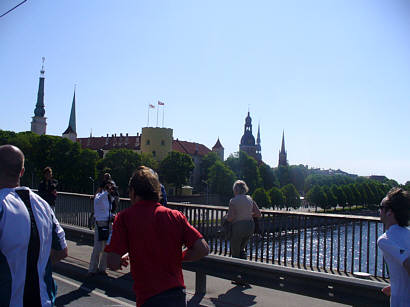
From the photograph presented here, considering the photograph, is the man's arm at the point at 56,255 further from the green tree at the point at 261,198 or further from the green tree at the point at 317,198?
the green tree at the point at 317,198

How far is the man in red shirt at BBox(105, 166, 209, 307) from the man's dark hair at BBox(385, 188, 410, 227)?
150 cm

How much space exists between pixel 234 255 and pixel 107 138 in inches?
5415

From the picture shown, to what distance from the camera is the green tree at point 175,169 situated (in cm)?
9350

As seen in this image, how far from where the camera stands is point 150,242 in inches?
128

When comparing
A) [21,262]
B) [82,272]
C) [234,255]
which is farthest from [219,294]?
[21,262]


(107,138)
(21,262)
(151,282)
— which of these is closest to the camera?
(21,262)

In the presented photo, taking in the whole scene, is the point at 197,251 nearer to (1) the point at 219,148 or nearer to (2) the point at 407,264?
(2) the point at 407,264

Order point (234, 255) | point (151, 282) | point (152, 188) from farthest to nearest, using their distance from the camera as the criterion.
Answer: point (234, 255) → point (152, 188) → point (151, 282)

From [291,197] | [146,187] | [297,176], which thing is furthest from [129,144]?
[146,187]

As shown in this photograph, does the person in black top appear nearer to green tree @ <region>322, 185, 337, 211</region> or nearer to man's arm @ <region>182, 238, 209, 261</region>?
man's arm @ <region>182, 238, 209, 261</region>

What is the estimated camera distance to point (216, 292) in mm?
7156

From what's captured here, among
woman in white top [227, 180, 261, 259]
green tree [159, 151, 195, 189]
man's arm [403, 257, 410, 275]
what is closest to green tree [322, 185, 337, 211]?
green tree [159, 151, 195, 189]

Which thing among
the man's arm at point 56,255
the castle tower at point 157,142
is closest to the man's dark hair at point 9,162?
the man's arm at point 56,255

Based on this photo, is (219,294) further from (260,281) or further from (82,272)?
(82,272)
